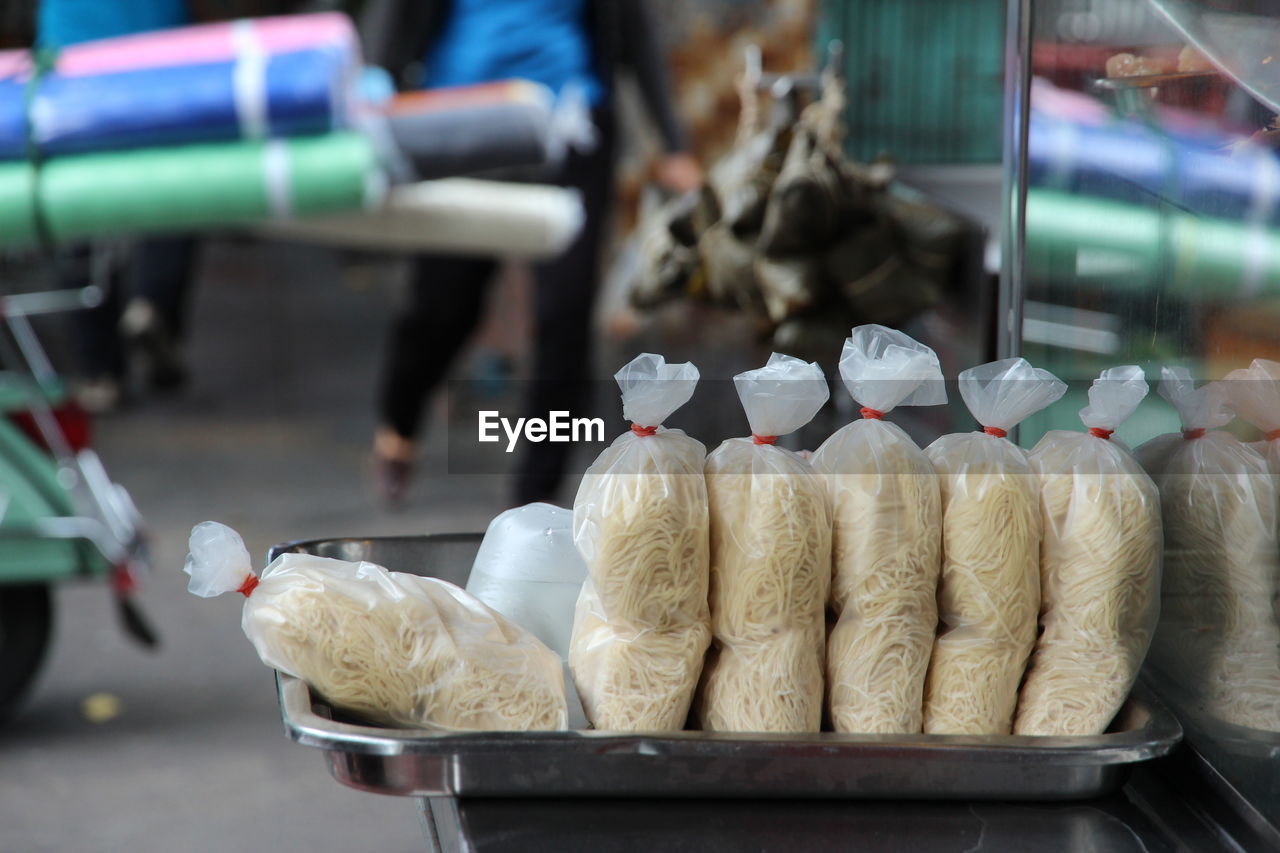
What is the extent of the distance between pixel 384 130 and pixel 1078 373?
1.64m

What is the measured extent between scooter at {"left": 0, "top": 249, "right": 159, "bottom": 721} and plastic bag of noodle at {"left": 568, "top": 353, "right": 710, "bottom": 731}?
74.5 inches

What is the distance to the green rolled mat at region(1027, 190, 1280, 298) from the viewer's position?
2.68 feet

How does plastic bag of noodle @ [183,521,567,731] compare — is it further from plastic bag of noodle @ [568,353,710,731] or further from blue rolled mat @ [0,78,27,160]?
blue rolled mat @ [0,78,27,160]

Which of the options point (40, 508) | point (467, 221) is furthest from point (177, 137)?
point (467, 221)

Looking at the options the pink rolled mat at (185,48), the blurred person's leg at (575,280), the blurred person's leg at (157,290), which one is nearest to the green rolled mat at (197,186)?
the pink rolled mat at (185,48)

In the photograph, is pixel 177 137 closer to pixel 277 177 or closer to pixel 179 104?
pixel 179 104

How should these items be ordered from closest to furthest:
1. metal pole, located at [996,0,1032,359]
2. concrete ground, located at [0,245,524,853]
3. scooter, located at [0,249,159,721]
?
metal pole, located at [996,0,1032,359] < concrete ground, located at [0,245,524,853] < scooter, located at [0,249,159,721]

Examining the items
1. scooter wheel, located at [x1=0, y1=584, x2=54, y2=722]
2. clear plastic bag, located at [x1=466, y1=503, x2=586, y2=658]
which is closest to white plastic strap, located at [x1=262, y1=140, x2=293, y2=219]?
scooter wheel, located at [x1=0, y1=584, x2=54, y2=722]

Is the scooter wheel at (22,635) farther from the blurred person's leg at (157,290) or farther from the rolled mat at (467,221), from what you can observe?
the blurred person's leg at (157,290)

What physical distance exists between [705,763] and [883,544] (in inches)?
7.3

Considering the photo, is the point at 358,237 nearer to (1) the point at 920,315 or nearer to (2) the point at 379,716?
(1) the point at 920,315

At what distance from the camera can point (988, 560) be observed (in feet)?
2.89

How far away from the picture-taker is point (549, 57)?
337 cm

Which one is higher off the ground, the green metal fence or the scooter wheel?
the green metal fence
